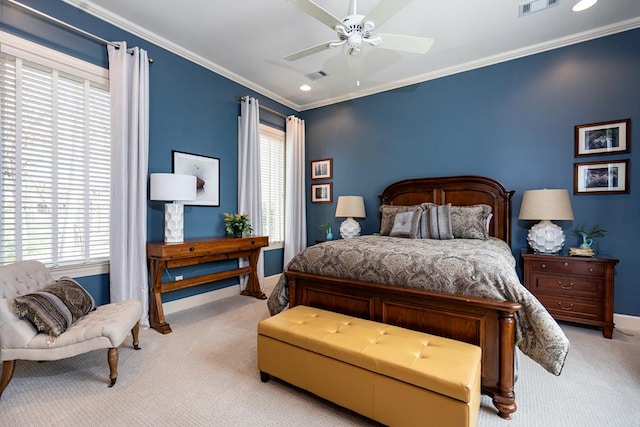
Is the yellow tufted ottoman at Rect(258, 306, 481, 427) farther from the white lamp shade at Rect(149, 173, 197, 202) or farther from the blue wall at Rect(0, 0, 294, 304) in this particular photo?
the blue wall at Rect(0, 0, 294, 304)

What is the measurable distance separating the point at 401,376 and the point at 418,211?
253 centimetres

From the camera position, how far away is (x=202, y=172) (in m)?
4.00

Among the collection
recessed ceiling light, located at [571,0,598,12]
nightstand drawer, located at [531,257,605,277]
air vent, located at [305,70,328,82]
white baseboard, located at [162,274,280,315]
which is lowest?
white baseboard, located at [162,274,280,315]

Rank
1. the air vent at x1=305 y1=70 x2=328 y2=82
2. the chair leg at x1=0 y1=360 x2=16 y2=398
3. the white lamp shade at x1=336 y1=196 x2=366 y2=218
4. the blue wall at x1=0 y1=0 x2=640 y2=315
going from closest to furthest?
the chair leg at x1=0 y1=360 x2=16 y2=398, the blue wall at x1=0 y1=0 x2=640 y2=315, the air vent at x1=305 y1=70 x2=328 y2=82, the white lamp shade at x1=336 y1=196 x2=366 y2=218

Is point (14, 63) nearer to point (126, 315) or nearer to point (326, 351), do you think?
point (126, 315)

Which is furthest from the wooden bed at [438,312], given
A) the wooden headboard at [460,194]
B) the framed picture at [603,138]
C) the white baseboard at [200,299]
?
the framed picture at [603,138]

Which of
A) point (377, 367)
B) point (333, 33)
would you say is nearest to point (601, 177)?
point (333, 33)

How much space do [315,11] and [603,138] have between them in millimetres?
3476

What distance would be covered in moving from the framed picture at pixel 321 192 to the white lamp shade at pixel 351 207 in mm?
718

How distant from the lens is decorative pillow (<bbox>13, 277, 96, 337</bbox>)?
1.94 m

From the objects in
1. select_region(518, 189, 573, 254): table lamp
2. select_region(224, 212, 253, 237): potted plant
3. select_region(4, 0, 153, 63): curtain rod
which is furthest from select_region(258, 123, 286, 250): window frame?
select_region(518, 189, 573, 254): table lamp

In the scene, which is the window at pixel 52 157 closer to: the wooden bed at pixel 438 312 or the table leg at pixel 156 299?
the table leg at pixel 156 299

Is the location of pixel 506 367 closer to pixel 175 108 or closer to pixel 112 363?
pixel 112 363

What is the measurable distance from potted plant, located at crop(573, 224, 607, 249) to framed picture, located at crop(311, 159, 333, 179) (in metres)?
3.55
